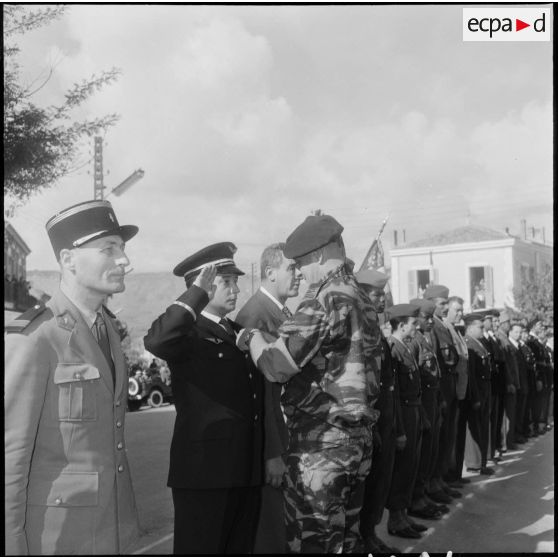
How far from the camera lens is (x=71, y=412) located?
2326 mm

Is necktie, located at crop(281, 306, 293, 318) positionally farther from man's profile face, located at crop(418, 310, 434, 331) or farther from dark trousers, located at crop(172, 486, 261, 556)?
man's profile face, located at crop(418, 310, 434, 331)

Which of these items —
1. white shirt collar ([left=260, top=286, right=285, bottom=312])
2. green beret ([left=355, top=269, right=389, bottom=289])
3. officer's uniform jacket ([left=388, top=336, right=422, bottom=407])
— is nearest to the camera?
white shirt collar ([left=260, top=286, right=285, bottom=312])

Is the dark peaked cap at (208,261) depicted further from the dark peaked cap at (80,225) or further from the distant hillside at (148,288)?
the dark peaked cap at (80,225)

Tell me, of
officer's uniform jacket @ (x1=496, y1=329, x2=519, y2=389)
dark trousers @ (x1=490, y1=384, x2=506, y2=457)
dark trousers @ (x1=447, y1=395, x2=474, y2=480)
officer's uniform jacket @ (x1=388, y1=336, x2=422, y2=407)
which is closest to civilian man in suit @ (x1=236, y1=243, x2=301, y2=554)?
officer's uniform jacket @ (x1=388, y1=336, x2=422, y2=407)

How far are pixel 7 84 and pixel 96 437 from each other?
2244mm

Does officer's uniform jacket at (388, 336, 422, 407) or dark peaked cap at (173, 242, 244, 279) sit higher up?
dark peaked cap at (173, 242, 244, 279)

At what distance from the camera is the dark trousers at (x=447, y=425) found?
20.1ft

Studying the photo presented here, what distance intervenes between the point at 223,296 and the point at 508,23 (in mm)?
1931

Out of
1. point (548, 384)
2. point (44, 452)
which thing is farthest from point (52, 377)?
point (548, 384)

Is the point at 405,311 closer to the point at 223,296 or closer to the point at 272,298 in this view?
the point at 272,298

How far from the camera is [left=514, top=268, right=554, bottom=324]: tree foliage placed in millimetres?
22781

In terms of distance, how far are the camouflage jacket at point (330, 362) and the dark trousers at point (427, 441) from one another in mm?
2685

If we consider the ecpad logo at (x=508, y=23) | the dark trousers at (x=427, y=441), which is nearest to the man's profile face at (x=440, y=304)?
the dark trousers at (x=427, y=441)

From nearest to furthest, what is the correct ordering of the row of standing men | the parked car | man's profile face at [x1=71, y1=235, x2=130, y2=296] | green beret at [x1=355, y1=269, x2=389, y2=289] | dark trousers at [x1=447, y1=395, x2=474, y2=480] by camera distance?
the row of standing men < man's profile face at [x1=71, y1=235, x2=130, y2=296] < green beret at [x1=355, y1=269, x2=389, y2=289] < dark trousers at [x1=447, y1=395, x2=474, y2=480] < the parked car
